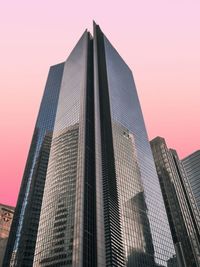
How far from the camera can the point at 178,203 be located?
158250mm

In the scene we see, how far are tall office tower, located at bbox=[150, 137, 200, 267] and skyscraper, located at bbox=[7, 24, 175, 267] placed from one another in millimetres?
28032

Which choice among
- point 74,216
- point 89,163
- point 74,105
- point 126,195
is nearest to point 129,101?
point 74,105

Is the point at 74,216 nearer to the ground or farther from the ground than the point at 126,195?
nearer to the ground

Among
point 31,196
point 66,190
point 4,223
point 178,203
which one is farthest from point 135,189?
point 4,223

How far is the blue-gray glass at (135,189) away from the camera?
319 feet

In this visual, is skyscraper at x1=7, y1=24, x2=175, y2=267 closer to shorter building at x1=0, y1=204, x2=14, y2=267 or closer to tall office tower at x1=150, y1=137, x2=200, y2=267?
shorter building at x1=0, y1=204, x2=14, y2=267

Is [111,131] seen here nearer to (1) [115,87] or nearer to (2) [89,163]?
(2) [89,163]

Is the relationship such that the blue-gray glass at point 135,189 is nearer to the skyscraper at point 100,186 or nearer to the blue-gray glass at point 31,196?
the skyscraper at point 100,186

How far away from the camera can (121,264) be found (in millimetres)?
86688

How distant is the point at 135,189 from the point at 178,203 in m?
56.6

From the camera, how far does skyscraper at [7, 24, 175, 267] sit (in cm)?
9300

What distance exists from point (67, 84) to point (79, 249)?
11005 centimetres

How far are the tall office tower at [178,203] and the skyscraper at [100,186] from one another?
28.0 metres

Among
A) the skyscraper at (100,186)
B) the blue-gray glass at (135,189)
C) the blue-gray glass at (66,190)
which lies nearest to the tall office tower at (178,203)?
the blue-gray glass at (135,189)
